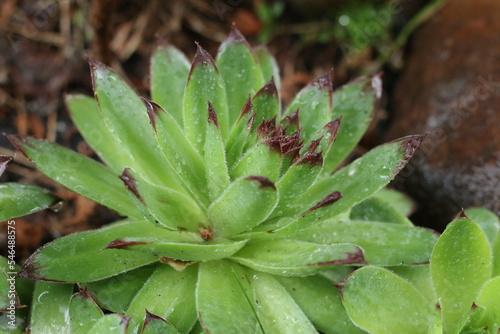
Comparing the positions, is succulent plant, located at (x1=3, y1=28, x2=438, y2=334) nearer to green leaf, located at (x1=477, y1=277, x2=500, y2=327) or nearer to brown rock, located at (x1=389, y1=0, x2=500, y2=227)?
green leaf, located at (x1=477, y1=277, x2=500, y2=327)

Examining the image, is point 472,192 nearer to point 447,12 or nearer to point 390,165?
point 390,165

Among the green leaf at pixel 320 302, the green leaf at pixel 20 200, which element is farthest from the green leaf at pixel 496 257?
the green leaf at pixel 20 200

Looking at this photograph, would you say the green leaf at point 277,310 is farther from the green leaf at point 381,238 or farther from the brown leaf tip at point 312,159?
the brown leaf tip at point 312,159

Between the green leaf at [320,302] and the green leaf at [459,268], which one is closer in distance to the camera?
the green leaf at [459,268]

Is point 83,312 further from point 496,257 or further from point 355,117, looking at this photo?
point 496,257

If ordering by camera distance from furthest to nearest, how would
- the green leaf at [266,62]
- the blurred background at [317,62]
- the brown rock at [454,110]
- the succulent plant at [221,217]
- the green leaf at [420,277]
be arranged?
the blurred background at [317,62] → the brown rock at [454,110] → the green leaf at [266,62] → the green leaf at [420,277] → the succulent plant at [221,217]

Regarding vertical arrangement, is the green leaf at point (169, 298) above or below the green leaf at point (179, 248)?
below
